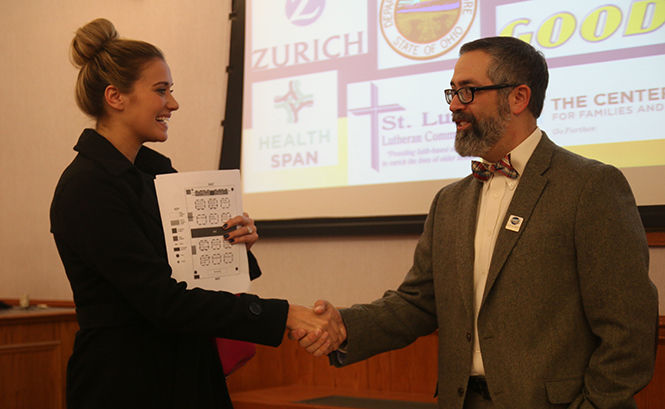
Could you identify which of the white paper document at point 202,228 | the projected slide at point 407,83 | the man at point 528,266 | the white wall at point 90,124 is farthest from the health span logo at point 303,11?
the white paper document at point 202,228

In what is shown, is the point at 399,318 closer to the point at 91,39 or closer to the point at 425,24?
the point at 91,39

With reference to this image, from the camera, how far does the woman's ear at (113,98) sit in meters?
2.00

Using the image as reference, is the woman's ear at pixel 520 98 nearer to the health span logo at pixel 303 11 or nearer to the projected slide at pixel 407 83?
the projected slide at pixel 407 83

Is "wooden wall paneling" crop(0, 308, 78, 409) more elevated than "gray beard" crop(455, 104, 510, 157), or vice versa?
"gray beard" crop(455, 104, 510, 157)

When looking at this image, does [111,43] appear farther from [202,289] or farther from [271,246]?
[271,246]

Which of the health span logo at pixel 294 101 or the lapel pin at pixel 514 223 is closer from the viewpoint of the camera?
the lapel pin at pixel 514 223

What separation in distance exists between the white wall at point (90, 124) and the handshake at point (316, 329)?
1.19m

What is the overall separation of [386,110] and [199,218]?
5.63 feet

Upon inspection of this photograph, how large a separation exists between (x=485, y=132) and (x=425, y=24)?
147cm

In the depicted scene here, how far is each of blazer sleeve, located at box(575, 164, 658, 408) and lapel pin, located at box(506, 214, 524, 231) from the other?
5.7 inches

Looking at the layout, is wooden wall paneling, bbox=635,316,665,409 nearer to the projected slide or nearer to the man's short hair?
the projected slide

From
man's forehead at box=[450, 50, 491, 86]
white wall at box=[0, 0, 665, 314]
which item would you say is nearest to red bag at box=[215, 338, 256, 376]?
man's forehead at box=[450, 50, 491, 86]

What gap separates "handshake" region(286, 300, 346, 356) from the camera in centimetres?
224

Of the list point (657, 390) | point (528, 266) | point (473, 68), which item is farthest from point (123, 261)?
point (657, 390)
